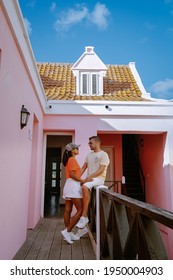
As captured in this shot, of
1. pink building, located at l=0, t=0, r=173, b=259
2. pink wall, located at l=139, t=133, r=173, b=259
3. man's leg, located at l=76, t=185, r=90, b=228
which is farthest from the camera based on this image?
pink wall, located at l=139, t=133, r=173, b=259

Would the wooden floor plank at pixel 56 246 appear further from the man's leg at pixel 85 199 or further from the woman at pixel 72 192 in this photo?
the man's leg at pixel 85 199

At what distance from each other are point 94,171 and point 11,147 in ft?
5.14

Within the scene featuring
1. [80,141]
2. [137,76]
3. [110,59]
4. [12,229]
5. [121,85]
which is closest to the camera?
[12,229]

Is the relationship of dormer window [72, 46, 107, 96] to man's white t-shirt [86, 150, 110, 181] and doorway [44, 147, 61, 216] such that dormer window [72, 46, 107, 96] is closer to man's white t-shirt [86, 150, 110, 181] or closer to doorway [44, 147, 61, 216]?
man's white t-shirt [86, 150, 110, 181]

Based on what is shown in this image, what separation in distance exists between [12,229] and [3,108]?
168 cm

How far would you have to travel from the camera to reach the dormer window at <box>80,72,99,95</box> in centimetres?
756

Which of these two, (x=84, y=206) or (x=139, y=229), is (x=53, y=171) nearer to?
(x=84, y=206)

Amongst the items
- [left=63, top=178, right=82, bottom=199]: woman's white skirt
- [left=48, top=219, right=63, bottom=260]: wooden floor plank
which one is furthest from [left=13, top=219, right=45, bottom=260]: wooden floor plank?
[left=63, top=178, right=82, bottom=199]: woman's white skirt

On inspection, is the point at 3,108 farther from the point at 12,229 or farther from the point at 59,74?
the point at 59,74

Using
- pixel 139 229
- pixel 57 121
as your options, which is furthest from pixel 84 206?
pixel 57 121

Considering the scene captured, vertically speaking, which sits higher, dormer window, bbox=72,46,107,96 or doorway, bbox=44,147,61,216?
dormer window, bbox=72,46,107,96

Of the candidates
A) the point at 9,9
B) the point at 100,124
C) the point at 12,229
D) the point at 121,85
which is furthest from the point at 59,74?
the point at 12,229

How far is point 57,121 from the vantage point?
621 cm

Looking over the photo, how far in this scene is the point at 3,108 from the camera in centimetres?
248
